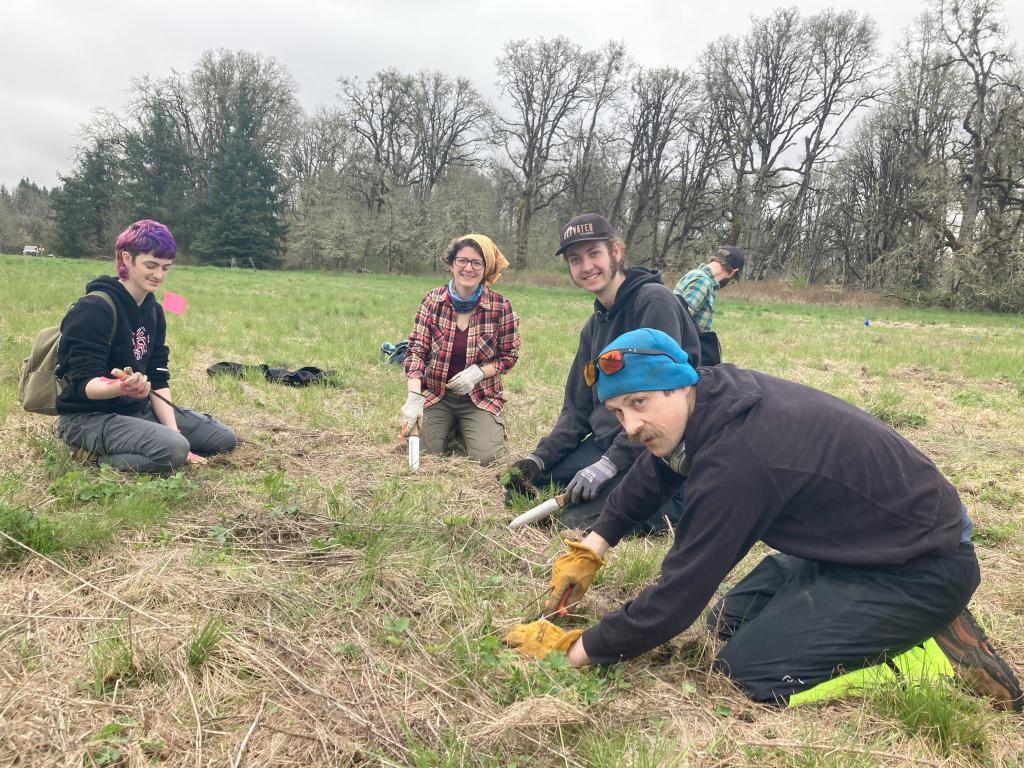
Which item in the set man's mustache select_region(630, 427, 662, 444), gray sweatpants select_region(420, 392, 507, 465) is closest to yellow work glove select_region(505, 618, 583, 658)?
man's mustache select_region(630, 427, 662, 444)

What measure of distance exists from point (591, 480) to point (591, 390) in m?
0.83

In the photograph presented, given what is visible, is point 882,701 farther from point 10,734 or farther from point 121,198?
point 121,198

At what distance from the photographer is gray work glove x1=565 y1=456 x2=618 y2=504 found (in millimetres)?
3449

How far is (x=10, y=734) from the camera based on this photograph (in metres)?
1.68

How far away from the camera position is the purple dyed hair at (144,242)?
371 centimetres

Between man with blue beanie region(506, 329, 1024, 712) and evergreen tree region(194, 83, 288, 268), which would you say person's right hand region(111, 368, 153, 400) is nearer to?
man with blue beanie region(506, 329, 1024, 712)

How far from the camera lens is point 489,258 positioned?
492cm

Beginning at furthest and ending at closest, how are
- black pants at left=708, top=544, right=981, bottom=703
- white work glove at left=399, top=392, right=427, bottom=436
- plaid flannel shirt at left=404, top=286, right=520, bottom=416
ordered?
plaid flannel shirt at left=404, top=286, right=520, bottom=416, white work glove at left=399, top=392, right=427, bottom=436, black pants at left=708, top=544, right=981, bottom=703

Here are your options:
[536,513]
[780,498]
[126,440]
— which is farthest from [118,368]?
[780,498]

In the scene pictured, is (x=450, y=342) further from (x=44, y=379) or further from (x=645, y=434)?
(x=645, y=434)

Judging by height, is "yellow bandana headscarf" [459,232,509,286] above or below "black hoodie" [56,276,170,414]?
above

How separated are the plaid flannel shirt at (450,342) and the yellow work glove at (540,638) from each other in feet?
9.15

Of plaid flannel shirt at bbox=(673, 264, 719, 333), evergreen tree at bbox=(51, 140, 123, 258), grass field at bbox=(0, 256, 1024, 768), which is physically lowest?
grass field at bbox=(0, 256, 1024, 768)

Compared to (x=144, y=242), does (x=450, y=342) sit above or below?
below
